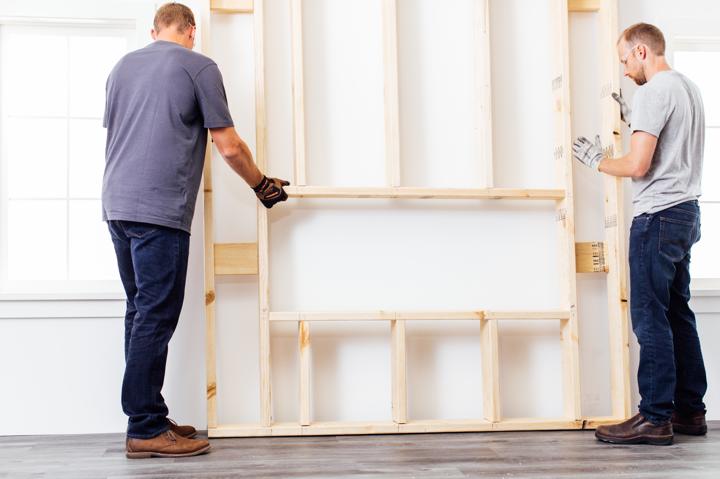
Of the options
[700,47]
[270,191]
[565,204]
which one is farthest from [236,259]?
[700,47]

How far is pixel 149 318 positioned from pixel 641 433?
1625mm

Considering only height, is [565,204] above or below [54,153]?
below

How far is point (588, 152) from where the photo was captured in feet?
8.91

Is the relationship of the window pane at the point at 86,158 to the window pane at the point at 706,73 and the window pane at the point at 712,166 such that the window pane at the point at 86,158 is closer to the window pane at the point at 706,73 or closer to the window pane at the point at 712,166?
the window pane at the point at 706,73

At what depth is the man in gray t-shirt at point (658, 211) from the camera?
243 centimetres

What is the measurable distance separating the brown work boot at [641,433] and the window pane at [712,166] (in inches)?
49.3

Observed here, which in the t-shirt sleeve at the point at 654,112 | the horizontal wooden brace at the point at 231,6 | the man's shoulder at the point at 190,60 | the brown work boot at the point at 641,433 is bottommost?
the brown work boot at the point at 641,433

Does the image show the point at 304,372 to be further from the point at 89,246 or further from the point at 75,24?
the point at 75,24

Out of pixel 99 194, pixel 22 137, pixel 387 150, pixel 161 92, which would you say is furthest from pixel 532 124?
pixel 22 137

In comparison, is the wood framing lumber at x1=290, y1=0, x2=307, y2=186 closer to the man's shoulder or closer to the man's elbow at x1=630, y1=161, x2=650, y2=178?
the man's shoulder

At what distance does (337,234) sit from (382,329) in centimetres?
40

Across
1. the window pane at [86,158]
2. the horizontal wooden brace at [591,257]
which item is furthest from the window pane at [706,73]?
the window pane at [86,158]

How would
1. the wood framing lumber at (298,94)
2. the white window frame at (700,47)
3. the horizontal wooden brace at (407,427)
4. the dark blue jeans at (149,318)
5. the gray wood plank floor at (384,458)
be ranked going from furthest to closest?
the white window frame at (700,47) < the wood framing lumber at (298,94) < the horizontal wooden brace at (407,427) < the dark blue jeans at (149,318) < the gray wood plank floor at (384,458)

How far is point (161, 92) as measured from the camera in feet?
7.59
